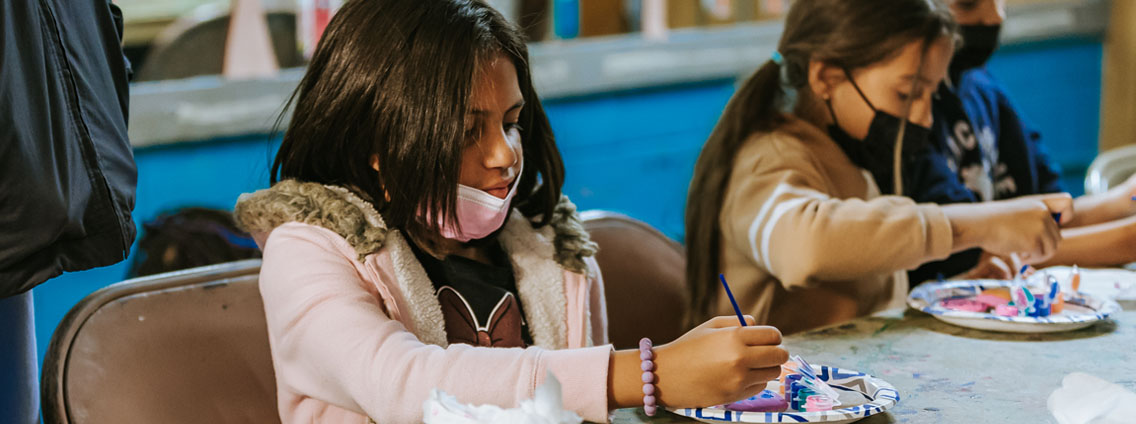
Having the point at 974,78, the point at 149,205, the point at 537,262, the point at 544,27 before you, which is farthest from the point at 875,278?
the point at 544,27

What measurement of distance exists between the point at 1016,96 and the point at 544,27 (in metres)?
2.33

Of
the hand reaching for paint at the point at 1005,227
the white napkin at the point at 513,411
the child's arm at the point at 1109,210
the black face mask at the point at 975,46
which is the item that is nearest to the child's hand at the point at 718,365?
the white napkin at the point at 513,411

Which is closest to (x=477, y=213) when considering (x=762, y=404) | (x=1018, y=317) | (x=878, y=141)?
(x=762, y=404)

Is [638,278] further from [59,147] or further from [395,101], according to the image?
[59,147]

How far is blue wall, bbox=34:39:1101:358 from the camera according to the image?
252 centimetres

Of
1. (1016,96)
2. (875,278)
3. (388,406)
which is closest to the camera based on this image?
(388,406)

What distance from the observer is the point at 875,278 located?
5.40 feet

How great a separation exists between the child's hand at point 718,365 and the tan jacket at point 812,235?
1.72ft

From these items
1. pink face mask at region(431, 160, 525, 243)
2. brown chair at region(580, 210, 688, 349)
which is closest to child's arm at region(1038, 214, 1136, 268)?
brown chair at region(580, 210, 688, 349)

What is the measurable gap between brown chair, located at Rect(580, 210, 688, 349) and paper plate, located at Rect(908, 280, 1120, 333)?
38 cm

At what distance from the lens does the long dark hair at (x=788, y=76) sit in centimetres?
162

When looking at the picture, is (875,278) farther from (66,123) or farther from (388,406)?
(66,123)

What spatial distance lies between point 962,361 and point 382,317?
633 millimetres

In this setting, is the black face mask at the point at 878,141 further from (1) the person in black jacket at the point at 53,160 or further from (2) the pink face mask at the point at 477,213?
(1) the person in black jacket at the point at 53,160
